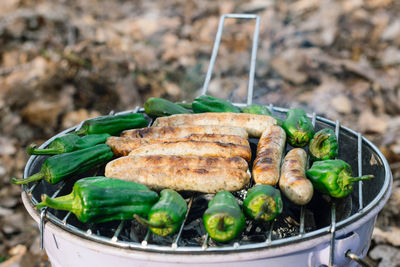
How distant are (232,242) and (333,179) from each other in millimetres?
816

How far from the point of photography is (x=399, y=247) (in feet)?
14.4

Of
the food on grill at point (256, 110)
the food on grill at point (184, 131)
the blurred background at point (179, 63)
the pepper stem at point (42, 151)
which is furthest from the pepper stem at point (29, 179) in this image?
the blurred background at point (179, 63)

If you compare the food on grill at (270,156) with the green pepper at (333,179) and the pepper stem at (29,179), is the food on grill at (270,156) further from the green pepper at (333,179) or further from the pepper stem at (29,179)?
the pepper stem at (29,179)

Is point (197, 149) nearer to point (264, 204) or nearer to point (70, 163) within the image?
point (264, 204)

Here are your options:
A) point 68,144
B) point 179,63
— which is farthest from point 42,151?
point 179,63

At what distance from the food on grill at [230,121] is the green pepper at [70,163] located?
0.62m

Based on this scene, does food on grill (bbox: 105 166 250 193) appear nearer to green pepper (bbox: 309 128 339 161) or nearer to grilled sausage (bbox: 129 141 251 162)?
grilled sausage (bbox: 129 141 251 162)

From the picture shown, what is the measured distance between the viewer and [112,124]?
3295 millimetres

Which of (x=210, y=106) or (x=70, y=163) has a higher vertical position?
(x=210, y=106)

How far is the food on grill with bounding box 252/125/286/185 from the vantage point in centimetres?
255

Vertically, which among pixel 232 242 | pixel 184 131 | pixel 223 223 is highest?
pixel 184 131

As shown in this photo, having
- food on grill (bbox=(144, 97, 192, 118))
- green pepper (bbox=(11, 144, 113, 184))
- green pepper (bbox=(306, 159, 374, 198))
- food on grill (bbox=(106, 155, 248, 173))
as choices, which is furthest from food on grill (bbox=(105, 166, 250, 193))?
food on grill (bbox=(144, 97, 192, 118))

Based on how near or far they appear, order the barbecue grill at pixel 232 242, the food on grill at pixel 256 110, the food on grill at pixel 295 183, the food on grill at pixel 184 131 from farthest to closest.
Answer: the food on grill at pixel 256 110 → the food on grill at pixel 184 131 → the food on grill at pixel 295 183 → the barbecue grill at pixel 232 242

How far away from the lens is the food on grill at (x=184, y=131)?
10.1 ft
